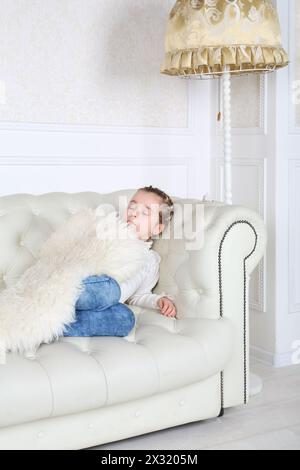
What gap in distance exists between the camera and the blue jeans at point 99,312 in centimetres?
239

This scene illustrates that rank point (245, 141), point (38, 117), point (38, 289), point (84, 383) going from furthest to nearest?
1. point (245, 141)
2. point (38, 117)
3. point (38, 289)
4. point (84, 383)

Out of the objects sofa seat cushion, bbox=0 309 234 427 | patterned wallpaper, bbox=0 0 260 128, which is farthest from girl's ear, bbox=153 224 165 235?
patterned wallpaper, bbox=0 0 260 128

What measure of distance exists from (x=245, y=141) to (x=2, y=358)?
6.12 ft

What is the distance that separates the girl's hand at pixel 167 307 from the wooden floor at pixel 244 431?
0.42 meters

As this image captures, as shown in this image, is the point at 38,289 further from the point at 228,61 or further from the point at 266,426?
the point at 228,61

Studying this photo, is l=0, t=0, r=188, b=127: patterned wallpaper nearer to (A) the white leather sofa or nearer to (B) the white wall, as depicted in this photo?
(B) the white wall

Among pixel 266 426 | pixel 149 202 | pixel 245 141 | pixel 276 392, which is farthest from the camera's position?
pixel 245 141

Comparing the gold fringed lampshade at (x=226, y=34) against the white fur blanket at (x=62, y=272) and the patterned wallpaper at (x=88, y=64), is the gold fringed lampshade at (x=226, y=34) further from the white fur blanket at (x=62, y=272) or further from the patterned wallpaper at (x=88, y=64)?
the white fur blanket at (x=62, y=272)

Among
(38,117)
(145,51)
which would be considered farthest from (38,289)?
(145,51)

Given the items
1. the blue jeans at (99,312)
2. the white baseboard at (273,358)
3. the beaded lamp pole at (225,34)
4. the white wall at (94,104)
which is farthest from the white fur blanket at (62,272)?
the white baseboard at (273,358)

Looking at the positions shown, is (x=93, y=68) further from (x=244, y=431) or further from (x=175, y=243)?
(x=244, y=431)

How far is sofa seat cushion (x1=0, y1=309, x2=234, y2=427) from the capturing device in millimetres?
2076

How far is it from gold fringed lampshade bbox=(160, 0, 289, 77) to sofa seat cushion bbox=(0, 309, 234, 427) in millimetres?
1073

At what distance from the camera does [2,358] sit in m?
2.16
